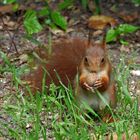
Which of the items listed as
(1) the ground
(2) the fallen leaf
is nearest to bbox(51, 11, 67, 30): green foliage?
(1) the ground

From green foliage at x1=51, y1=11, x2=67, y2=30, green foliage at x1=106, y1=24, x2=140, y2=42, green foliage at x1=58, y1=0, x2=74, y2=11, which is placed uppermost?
green foliage at x1=58, y1=0, x2=74, y2=11

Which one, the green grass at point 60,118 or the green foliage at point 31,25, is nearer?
the green grass at point 60,118

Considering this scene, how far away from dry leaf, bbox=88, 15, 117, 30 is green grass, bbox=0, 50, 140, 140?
1.44m

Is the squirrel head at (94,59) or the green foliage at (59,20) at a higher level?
the squirrel head at (94,59)

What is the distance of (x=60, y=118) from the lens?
384 cm

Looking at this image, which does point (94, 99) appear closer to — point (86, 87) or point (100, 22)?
point (86, 87)

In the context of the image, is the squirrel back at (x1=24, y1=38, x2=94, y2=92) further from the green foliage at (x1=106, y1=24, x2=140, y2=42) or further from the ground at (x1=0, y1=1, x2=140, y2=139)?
the green foliage at (x1=106, y1=24, x2=140, y2=42)

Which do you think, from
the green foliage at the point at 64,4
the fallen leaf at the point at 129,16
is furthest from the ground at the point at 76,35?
the green foliage at the point at 64,4

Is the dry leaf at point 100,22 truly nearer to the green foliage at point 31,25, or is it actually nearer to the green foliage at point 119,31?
the green foliage at point 119,31

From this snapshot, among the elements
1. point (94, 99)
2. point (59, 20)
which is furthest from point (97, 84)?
point (59, 20)

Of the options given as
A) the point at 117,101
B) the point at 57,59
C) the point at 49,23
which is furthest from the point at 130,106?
the point at 49,23

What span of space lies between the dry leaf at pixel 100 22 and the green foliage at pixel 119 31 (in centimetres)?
28

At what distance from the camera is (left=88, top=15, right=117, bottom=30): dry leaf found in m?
5.69

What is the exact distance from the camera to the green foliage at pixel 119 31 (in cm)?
533
